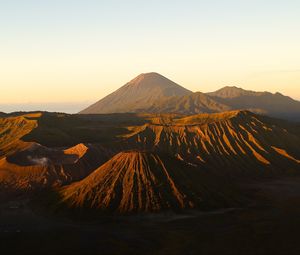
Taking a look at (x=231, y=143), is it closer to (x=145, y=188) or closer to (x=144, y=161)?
(x=144, y=161)

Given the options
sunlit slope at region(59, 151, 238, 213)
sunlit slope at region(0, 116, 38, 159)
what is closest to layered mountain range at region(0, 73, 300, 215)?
sunlit slope at region(59, 151, 238, 213)

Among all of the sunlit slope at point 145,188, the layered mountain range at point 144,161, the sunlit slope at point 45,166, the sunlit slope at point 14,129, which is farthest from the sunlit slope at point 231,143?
the sunlit slope at point 145,188

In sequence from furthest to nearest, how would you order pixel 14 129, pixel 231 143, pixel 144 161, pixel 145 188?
pixel 14 129 < pixel 231 143 < pixel 144 161 < pixel 145 188

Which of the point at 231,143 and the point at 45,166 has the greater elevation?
the point at 231,143

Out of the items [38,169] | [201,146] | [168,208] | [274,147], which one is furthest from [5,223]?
[274,147]

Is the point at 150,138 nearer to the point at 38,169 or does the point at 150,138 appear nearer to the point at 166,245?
the point at 38,169

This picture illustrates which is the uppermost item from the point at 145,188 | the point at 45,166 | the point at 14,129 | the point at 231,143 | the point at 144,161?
the point at 14,129

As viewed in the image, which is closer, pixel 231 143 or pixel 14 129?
pixel 231 143

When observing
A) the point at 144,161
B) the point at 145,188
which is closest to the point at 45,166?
the point at 144,161

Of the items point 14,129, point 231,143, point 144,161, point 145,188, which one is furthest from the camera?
point 14,129
